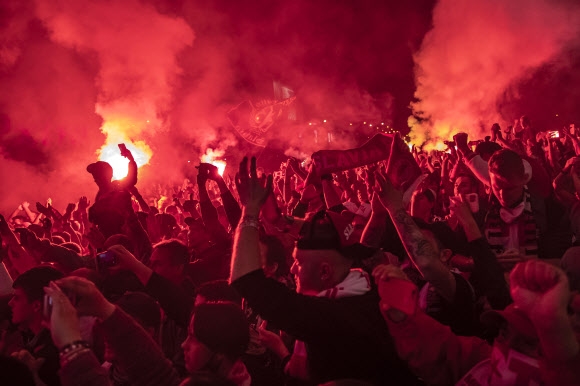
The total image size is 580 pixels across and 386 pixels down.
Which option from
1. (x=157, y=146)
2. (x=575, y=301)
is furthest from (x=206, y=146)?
(x=575, y=301)

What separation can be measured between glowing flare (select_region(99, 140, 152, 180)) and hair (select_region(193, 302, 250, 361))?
1087cm

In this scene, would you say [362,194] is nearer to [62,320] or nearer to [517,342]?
[517,342]

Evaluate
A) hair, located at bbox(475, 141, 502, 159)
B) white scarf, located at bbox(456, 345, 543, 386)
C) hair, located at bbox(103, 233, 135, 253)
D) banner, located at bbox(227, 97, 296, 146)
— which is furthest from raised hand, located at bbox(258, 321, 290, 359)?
banner, located at bbox(227, 97, 296, 146)

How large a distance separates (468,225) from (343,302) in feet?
3.55

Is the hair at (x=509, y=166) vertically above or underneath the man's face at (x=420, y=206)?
above

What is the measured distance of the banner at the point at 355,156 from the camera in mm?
5070

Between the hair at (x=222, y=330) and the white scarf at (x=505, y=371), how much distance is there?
38.9 inches

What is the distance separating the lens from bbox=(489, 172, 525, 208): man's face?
12.2 ft

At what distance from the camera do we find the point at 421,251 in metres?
2.82

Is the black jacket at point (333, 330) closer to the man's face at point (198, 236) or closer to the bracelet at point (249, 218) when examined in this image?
the bracelet at point (249, 218)

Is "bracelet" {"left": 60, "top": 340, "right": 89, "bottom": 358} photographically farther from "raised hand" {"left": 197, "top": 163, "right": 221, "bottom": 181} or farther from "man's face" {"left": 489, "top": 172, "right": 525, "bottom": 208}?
"raised hand" {"left": 197, "top": 163, "right": 221, "bottom": 181}

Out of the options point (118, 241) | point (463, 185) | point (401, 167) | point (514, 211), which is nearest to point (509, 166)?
point (514, 211)

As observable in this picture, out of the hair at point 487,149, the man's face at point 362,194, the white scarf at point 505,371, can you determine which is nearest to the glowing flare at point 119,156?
the man's face at point 362,194

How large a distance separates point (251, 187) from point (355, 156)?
2776 mm
